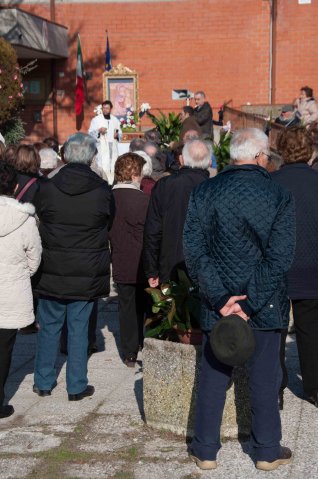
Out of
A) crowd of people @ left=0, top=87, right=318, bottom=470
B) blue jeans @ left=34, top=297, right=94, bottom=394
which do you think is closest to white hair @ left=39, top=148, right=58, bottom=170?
crowd of people @ left=0, top=87, right=318, bottom=470

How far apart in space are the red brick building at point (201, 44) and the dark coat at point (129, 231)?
60.9ft

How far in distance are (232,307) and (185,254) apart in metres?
0.43

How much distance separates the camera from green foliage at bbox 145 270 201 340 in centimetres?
572

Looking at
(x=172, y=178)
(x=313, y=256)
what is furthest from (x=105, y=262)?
(x=313, y=256)

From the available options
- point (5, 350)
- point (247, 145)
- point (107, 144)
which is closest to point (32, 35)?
point (107, 144)

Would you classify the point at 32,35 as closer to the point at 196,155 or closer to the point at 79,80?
the point at 79,80

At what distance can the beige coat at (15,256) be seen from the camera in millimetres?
5961

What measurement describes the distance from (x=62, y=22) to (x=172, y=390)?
71.4 ft

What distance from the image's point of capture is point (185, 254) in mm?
4961

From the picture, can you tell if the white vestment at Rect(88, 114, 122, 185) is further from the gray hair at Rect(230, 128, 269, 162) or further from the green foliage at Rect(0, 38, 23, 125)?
the gray hair at Rect(230, 128, 269, 162)

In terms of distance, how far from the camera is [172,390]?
562 cm

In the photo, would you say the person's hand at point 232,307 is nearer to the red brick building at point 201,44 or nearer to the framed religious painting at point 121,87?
the framed religious painting at point 121,87

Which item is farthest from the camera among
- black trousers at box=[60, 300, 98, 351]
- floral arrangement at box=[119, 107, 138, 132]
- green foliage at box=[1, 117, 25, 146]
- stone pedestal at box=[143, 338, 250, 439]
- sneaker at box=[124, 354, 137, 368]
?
floral arrangement at box=[119, 107, 138, 132]

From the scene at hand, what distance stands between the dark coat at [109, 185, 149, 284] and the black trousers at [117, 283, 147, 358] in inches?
4.3
